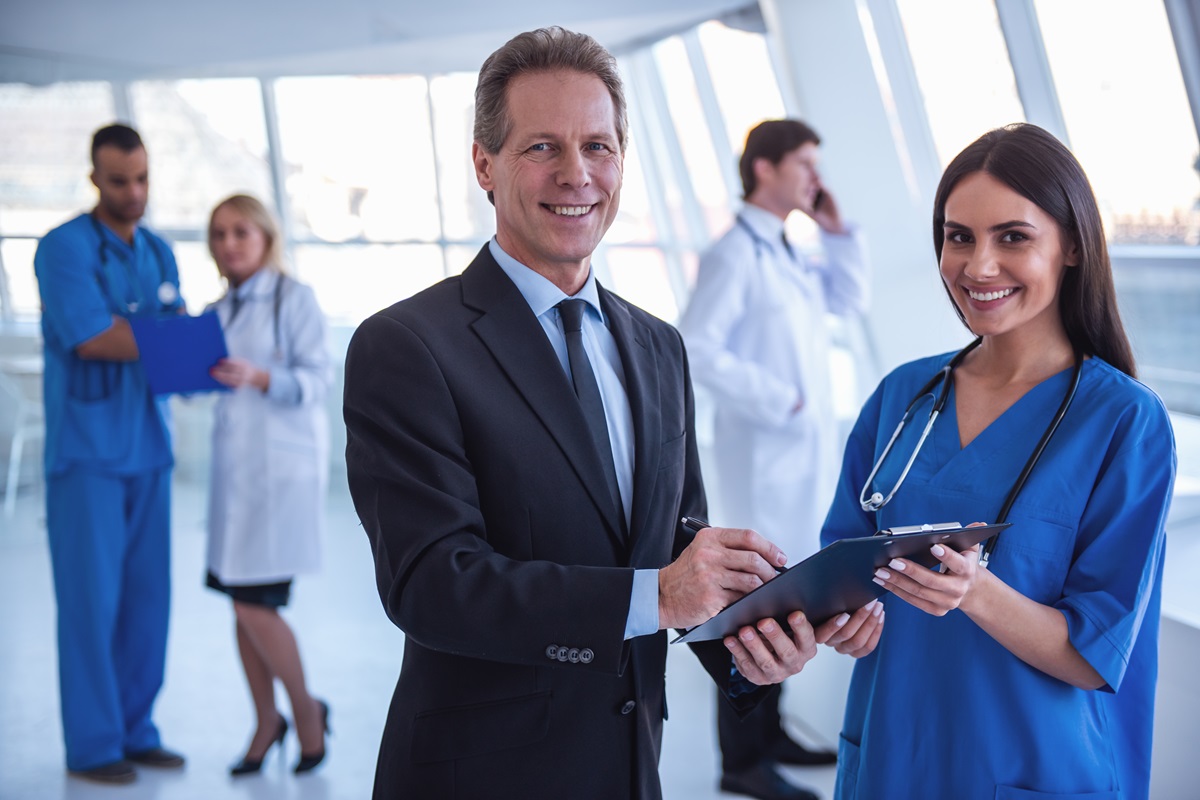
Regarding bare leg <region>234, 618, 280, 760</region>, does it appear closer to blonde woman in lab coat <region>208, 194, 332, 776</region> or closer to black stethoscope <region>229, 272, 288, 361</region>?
blonde woman in lab coat <region>208, 194, 332, 776</region>

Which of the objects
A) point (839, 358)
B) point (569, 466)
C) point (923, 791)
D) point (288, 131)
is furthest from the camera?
point (288, 131)

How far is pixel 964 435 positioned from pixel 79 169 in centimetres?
660

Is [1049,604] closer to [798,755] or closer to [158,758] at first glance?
[798,755]

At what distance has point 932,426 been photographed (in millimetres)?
1656

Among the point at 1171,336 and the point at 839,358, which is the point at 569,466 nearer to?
the point at 1171,336

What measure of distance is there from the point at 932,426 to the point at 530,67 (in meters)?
0.82

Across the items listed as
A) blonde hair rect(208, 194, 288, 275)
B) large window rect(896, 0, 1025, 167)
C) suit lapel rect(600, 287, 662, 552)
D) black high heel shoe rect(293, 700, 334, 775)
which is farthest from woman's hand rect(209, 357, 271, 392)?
large window rect(896, 0, 1025, 167)

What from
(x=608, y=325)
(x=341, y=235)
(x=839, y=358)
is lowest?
(x=608, y=325)

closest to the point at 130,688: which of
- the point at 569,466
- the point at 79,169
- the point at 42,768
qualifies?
the point at 42,768

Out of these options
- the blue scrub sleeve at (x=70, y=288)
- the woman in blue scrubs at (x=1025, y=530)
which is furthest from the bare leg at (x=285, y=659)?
the woman in blue scrubs at (x=1025, y=530)

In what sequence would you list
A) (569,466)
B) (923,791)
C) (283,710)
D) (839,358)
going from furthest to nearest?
1. (839,358)
2. (283,710)
3. (923,791)
4. (569,466)

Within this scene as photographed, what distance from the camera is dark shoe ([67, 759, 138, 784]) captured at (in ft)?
10.8

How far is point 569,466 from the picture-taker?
53.6 inches

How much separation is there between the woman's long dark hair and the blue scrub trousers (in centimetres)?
285
